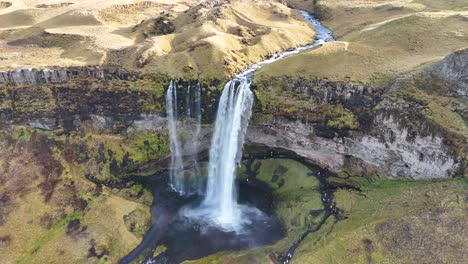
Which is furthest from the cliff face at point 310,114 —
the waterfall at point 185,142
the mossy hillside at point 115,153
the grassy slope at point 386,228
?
the grassy slope at point 386,228

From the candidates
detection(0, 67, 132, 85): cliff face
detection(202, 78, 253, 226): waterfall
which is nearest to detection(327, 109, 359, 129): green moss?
detection(202, 78, 253, 226): waterfall


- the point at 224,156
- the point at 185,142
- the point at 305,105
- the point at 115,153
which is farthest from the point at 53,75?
the point at 305,105

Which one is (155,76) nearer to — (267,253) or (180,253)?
(180,253)

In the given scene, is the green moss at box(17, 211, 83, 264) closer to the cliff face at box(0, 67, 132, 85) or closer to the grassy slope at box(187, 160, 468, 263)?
the grassy slope at box(187, 160, 468, 263)

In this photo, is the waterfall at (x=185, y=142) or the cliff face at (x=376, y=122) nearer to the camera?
the cliff face at (x=376, y=122)

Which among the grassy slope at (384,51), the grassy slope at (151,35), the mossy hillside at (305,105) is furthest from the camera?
the grassy slope at (151,35)

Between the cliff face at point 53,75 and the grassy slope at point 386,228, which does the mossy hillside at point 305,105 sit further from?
the cliff face at point 53,75

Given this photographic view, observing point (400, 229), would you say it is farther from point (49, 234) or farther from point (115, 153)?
point (49, 234)
